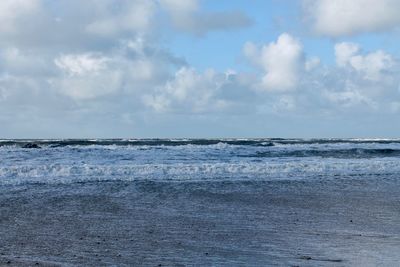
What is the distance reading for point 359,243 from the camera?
1016 centimetres

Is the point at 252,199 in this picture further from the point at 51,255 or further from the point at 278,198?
the point at 51,255

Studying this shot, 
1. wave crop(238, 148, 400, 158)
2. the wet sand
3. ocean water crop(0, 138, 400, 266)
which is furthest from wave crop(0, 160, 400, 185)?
wave crop(238, 148, 400, 158)

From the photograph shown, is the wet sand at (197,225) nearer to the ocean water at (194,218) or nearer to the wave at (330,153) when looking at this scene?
the ocean water at (194,218)

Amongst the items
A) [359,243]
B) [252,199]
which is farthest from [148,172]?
[359,243]

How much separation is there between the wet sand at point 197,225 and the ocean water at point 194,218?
0.08 ft

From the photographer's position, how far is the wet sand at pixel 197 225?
29.6 feet

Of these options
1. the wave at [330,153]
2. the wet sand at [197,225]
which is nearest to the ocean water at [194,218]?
the wet sand at [197,225]

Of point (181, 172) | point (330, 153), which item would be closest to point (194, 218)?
point (181, 172)

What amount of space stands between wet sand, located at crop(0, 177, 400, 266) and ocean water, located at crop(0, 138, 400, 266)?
2 cm

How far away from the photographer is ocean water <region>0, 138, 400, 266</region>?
9.13 metres

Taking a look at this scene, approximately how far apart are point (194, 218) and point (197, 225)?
941 millimetres

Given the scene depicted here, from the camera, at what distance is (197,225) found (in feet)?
39.6

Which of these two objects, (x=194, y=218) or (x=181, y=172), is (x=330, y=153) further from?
(x=194, y=218)

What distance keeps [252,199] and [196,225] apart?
485cm
